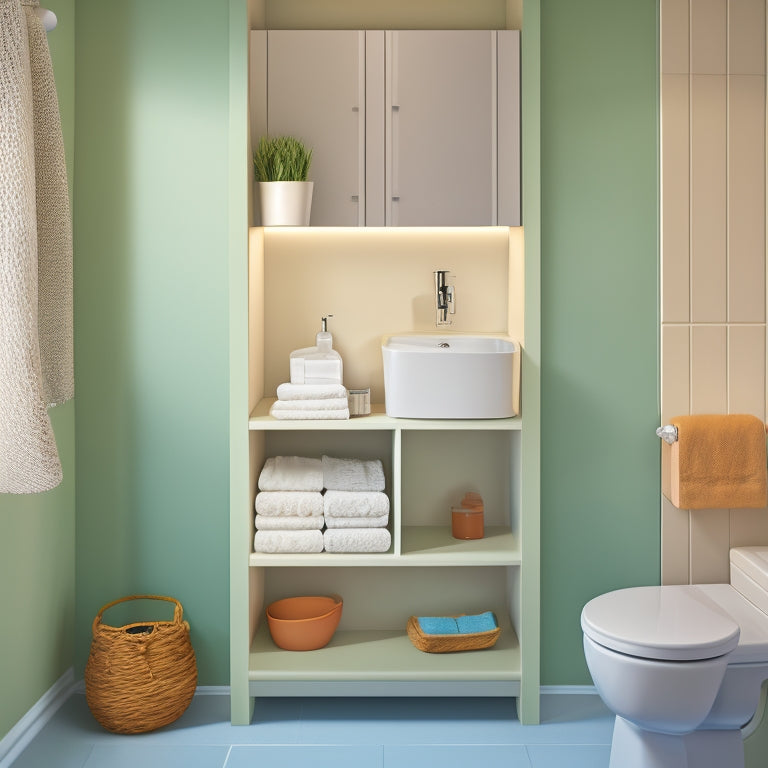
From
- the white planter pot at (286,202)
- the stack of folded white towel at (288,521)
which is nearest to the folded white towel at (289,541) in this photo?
the stack of folded white towel at (288,521)

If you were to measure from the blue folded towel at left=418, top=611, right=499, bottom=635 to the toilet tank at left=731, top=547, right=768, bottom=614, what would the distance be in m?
0.72

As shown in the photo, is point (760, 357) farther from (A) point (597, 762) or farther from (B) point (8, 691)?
(B) point (8, 691)

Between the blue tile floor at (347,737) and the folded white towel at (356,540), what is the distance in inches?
20.3

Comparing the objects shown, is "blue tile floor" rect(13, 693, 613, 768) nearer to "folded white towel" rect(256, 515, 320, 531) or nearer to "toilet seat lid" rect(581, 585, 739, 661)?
"toilet seat lid" rect(581, 585, 739, 661)

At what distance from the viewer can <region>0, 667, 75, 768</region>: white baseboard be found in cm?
236

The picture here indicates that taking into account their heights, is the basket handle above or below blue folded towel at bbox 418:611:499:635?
above

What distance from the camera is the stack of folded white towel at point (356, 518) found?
8.49 feet

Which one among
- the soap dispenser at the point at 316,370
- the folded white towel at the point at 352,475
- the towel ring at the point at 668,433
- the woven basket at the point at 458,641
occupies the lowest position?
the woven basket at the point at 458,641

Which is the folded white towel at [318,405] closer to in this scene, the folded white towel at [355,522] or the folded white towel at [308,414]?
the folded white towel at [308,414]

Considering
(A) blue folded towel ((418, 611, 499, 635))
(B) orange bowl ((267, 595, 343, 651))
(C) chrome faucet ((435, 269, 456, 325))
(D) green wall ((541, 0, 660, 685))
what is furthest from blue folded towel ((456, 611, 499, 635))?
(C) chrome faucet ((435, 269, 456, 325))

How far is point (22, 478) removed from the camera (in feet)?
6.49

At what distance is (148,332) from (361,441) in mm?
754

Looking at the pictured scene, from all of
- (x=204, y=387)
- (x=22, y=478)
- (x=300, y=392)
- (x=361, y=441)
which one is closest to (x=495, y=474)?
(x=361, y=441)

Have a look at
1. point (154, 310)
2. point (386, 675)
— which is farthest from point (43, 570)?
point (386, 675)
